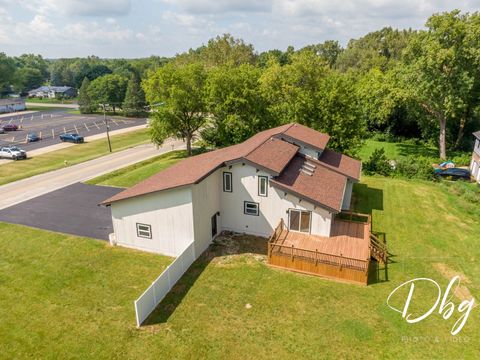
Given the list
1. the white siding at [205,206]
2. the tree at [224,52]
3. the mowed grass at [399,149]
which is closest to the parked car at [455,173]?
the mowed grass at [399,149]

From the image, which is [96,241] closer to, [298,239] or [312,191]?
[298,239]

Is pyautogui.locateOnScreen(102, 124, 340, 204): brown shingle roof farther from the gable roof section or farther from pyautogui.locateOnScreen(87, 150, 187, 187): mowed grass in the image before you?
pyautogui.locateOnScreen(87, 150, 187, 187): mowed grass

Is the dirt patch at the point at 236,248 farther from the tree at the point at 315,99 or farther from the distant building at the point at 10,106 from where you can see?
the distant building at the point at 10,106

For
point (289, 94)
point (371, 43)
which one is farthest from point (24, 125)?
point (371, 43)

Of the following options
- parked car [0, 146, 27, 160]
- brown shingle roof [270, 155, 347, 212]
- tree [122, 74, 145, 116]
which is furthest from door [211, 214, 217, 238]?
tree [122, 74, 145, 116]

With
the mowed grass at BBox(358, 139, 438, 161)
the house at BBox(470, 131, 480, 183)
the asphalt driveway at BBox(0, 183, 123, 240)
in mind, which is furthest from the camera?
the mowed grass at BBox(358, 139, 438, 161)

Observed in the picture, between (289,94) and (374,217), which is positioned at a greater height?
(289,94)
